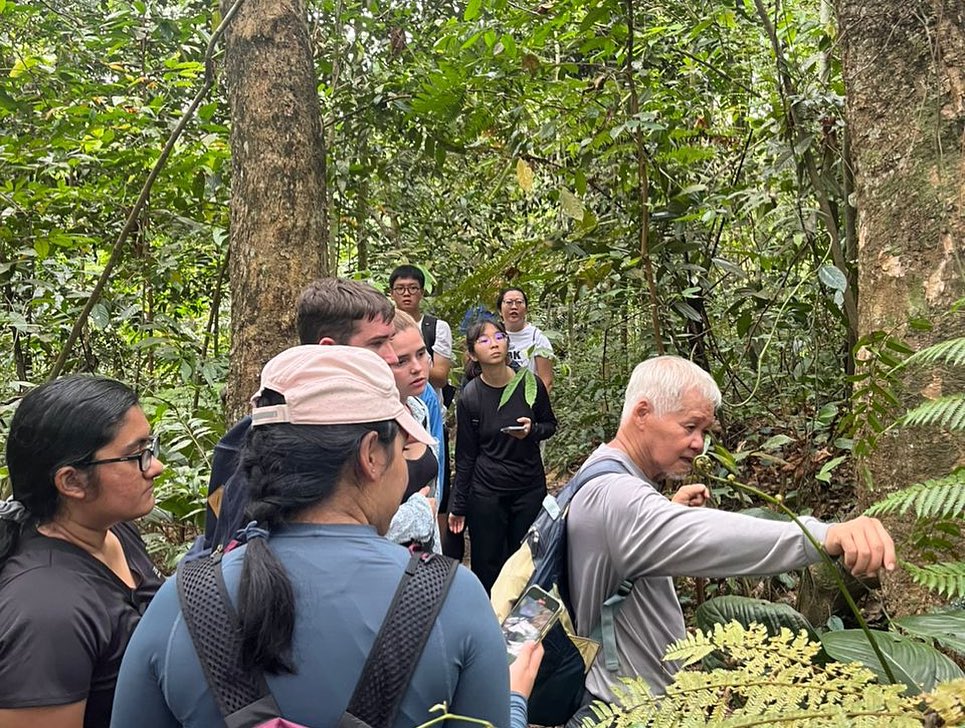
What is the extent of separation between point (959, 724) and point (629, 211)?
403 centimetres

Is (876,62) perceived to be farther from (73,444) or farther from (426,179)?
(426,179)

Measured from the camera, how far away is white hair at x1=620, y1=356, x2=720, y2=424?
2115mm

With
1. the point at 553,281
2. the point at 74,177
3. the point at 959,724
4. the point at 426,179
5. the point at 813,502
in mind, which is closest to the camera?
the point at 959,724

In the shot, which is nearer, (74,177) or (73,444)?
(73,444)

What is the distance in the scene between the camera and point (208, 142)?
486 centimetres

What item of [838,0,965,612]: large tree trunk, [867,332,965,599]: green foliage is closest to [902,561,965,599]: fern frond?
[867,332,965,599]: green foliage

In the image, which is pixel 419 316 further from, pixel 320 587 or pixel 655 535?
pixel 320 587

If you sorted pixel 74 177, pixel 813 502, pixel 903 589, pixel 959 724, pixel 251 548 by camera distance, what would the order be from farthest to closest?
pixel 74 177
pixel 813 502
pixel 903 589
pixel 251 548
pixel 959 724

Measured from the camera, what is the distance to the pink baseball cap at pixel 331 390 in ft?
4.54

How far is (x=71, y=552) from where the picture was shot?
181 centimetres

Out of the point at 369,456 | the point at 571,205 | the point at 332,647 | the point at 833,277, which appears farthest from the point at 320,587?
the point at 571,205

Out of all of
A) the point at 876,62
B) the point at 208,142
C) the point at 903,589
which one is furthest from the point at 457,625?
the point at 208,142

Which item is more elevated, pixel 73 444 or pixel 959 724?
pixel 73 444

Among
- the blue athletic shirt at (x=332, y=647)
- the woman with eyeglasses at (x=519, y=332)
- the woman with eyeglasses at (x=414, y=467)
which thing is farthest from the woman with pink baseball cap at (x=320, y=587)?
the woman with eyeglasses at (x=519, y=332)
